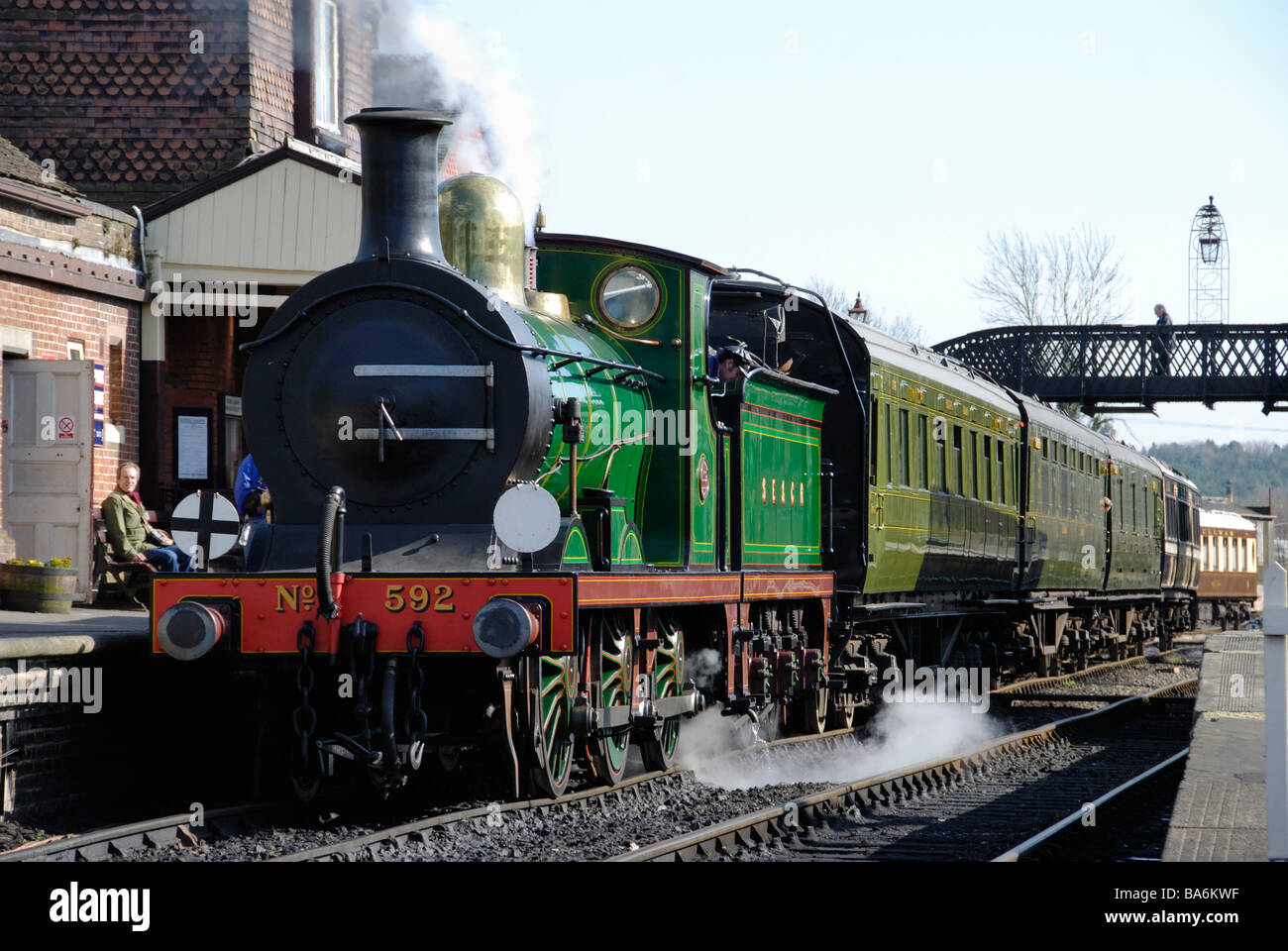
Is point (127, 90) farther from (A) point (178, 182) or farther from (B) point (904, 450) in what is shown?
(B) point (904, 450)

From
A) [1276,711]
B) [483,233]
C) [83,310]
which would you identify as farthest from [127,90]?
[1276,711]

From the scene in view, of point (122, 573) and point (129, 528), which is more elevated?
point (129, 528)

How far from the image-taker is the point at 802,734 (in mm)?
12906

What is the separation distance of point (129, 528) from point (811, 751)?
18.6 ft

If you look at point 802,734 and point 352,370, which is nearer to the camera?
point 352,370

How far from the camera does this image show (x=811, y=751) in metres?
12.0

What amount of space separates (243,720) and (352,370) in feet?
8.46

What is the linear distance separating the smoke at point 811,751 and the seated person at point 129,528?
4.38m

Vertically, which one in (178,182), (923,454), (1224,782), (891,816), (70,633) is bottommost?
(891,816)

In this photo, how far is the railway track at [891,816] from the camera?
7.97m

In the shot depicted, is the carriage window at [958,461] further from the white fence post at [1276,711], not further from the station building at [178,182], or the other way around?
the white fence post at [1276,711]

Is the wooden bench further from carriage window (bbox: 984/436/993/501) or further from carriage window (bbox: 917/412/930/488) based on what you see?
carriage window (bbox: 984/436/993/501)
